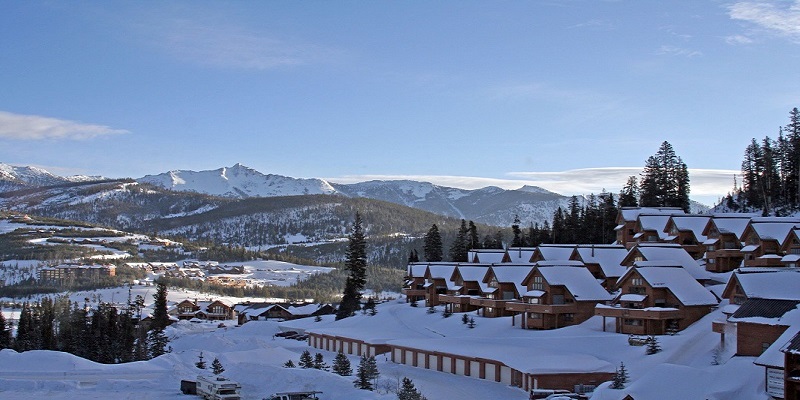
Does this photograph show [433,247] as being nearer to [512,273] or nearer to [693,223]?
[512,273]

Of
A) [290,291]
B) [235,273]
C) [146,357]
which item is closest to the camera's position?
[146,357]

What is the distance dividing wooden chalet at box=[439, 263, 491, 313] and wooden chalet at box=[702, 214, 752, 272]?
16870mm

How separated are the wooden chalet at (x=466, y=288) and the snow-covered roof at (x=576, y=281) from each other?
30.4 ft

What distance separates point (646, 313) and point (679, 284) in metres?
3.49

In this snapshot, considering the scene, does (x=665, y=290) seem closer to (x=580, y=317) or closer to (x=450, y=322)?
(x=580, y=317)

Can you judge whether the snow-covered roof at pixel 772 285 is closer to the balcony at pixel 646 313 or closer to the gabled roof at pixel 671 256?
→ the balcony at pixel 646 313

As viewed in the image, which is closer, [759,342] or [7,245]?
[759,342]

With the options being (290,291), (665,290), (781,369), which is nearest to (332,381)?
(781,369)

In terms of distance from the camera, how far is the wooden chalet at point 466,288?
60844mm

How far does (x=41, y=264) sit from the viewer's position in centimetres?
16288

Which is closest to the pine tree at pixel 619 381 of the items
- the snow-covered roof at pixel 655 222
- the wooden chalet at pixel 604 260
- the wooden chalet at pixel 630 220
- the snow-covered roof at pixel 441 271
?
the wooden chalet at pixel 604 260

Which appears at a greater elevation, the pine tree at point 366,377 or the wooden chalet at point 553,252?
the wooden chalet at point 553,252

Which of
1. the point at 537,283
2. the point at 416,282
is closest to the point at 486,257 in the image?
the point at 416,282

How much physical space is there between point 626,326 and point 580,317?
5.35 meters
